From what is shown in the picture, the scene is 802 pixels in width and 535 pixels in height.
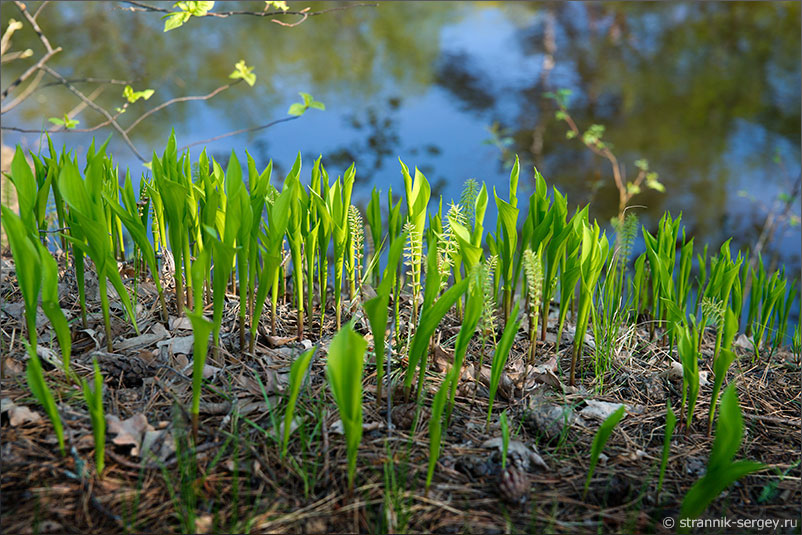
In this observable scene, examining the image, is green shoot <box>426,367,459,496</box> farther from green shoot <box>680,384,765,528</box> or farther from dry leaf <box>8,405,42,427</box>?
dry leaf <box>8,405,42,427</box>

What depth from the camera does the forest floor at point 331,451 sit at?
3.70 feet

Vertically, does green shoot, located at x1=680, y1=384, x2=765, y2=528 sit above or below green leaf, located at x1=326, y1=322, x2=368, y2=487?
below

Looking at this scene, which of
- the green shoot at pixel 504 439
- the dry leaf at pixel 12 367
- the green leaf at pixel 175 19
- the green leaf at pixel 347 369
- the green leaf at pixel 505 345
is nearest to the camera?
the green leaf at pixel 347 369

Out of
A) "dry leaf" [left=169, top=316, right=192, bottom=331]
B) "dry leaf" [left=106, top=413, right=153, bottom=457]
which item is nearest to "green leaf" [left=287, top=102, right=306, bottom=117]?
"dry leaf" [left=169, top=316, right=192, bottom=331]

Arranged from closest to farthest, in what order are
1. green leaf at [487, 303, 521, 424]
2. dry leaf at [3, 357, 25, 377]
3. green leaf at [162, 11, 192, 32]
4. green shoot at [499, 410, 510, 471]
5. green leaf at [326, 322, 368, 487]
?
1. green leaf at [326, 322, 368, 487]
2. green shoot at [499, 410, 510, 471]
3. green leaf at [487, 303, 521, 424]
4. dry leaf at [3, 357, 25, 377]
5. green leaf at [162, 11, 192, 32]

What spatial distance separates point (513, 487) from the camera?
120 centimetres

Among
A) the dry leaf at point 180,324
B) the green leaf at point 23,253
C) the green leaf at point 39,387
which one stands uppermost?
the green leaf at point 23,253

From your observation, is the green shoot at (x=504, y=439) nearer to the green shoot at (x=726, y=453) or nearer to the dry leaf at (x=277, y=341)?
the green shoot at (x=726, y=453)

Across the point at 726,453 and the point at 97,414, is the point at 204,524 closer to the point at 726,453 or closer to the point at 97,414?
the point at 97,414

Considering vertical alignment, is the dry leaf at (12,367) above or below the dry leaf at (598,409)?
above

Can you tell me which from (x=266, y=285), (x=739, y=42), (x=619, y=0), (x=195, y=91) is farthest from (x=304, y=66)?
(x=266, y=285)

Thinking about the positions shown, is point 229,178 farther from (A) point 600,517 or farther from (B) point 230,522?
(A) point 600,517

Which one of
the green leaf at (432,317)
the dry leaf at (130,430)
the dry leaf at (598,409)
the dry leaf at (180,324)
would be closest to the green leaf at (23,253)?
the dry leaf at (130,430)

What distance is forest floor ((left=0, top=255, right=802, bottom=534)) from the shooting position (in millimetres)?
1128
